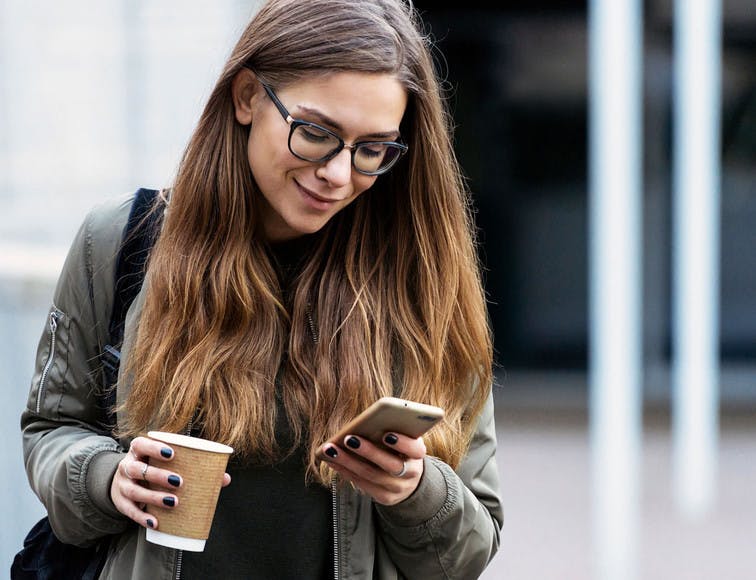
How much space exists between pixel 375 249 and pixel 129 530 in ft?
2.25

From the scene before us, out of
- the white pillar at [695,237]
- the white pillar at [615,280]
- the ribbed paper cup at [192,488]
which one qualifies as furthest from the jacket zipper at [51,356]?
the white pillar at [695,237]

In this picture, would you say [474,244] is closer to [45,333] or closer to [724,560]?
[45,333]

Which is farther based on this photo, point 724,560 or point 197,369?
point 724,560

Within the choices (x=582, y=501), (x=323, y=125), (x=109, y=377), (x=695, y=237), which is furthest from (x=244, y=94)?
(x=582, y=501)

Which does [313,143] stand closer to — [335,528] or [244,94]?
[244,94]

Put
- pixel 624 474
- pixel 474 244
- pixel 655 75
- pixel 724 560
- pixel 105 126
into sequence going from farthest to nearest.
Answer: pixel 655 75 → pixel 724 560 → pixel 624 474 → pixel 105 126 → pixel 474 244

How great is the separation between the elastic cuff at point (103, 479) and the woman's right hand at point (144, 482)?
0.19 ft

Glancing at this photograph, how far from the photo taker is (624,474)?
571 cm

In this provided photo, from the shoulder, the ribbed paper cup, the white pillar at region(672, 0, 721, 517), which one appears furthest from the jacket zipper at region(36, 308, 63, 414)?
the white pillar at region(672, 0, 721, 517)

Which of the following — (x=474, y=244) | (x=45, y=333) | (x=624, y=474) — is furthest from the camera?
(x=624, y=474)

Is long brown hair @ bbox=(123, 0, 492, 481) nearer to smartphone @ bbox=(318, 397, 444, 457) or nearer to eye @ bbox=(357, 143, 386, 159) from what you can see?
eye @ bbox=(357, 143, 386, 159)

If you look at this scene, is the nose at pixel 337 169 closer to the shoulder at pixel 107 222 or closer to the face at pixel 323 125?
the face at pixel 323 125

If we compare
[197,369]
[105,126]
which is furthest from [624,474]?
[197,369]

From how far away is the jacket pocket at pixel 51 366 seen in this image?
2158 mm
